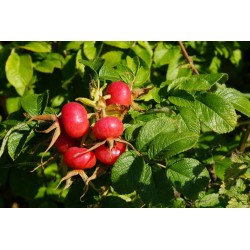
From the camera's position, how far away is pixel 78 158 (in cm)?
149

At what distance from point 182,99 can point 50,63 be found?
111 cm

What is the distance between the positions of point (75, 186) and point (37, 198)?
85 centimetres

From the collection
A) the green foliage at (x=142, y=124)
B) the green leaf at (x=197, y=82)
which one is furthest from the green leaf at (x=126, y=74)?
the green leaf at (x=197, y=82)

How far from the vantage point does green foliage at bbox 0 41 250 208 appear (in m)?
1.58

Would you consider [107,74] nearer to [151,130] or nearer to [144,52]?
[151,130]

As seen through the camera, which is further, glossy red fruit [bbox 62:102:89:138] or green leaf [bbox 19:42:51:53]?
green leaf [bbox 19:42:51:53]

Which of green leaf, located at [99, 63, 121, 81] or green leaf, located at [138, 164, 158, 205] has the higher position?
green leaf, located at [99, 63, 121, 81]

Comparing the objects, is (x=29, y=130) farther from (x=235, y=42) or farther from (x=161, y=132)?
(x=235, y=42)

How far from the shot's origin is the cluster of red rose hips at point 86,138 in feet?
4.86

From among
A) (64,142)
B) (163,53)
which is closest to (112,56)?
(163,53)

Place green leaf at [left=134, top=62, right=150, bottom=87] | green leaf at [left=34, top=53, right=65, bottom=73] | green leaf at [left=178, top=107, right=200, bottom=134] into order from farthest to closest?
green leaf at [left=34, top=53, right=65, bottom=73] → green leaf at [left=134, top=62, right=150, bottom=87] → green leaf at [left=178, top=107, right=200, bottom=134]

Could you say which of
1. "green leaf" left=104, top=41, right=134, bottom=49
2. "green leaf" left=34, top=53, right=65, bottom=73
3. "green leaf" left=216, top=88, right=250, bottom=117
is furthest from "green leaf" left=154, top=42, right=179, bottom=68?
"green leaf" left=216, top=88, right=250, bottom=117

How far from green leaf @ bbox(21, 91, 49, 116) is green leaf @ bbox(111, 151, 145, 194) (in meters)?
0.41

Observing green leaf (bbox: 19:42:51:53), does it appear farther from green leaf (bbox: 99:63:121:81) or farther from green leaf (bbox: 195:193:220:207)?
green leaf (bbox: 195:193:220:207)
